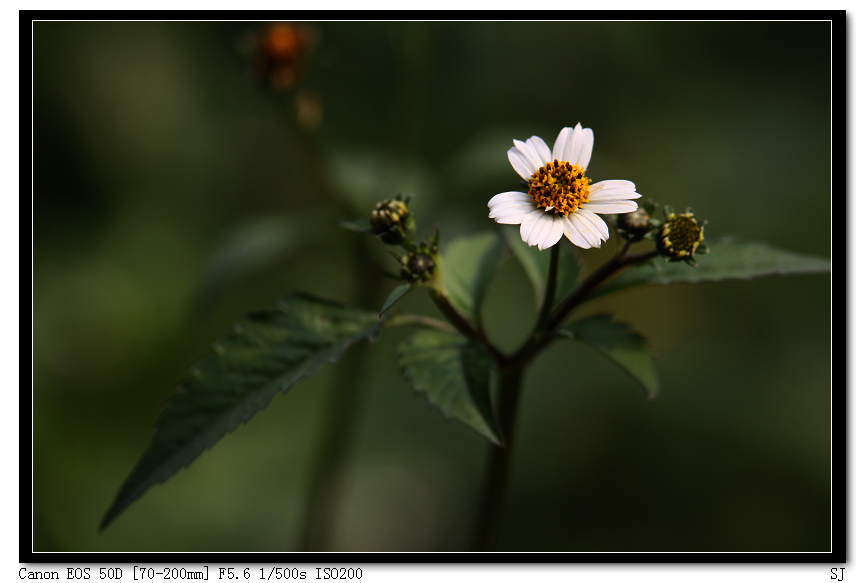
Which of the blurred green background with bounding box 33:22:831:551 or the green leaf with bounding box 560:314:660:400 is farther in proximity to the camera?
the blurred green background with bounding box 33:22:831:551

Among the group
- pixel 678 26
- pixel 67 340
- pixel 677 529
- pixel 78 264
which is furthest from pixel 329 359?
pixel 678 26

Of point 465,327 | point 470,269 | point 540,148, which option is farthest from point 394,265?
point 540,148

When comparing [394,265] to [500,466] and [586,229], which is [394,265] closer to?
[500,466]

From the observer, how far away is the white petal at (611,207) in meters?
1.20

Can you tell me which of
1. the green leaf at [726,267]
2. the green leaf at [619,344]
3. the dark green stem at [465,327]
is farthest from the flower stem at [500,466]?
the green leaf at [726,267]

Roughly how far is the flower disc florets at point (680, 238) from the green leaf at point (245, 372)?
0.60 metres

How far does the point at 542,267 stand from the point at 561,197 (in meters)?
0.39

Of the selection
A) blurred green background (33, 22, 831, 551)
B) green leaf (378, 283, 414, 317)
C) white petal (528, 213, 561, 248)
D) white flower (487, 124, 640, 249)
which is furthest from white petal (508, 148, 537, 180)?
blurred green background (33, 22, 831, 551)

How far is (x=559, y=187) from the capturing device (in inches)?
48.8

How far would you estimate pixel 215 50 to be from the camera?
4008 millimetres

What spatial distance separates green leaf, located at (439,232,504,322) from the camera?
1495mm

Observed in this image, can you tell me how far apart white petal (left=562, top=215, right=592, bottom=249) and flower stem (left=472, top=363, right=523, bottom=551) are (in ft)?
1.11

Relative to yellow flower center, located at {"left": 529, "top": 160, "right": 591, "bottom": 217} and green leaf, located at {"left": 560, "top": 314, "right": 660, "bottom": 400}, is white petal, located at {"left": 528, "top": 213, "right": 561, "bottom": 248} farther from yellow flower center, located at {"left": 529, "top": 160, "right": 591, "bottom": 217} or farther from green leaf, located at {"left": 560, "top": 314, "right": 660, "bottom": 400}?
green leaf, located at {"left": 560, "top": 314, "right": 660, "bottom": 400}

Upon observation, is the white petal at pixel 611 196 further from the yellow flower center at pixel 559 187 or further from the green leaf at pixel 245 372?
the green leaf at pixel 245 372
